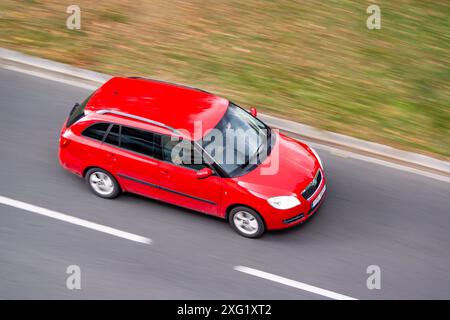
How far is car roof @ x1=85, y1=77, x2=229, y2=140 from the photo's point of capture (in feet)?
33.9

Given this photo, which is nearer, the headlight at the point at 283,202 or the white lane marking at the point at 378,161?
the headlight at the point at 283,202

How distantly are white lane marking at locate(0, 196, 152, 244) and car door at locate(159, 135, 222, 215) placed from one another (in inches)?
35.5

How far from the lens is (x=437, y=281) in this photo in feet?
33.0

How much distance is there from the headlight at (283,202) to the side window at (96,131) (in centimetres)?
289

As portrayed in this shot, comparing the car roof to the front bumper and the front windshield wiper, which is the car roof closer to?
the front windshield wiper

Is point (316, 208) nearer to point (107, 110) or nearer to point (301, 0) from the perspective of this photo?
point (107, 110)

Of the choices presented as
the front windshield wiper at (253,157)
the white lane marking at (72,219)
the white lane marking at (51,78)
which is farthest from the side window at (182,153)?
the white lane marking at (51,78)

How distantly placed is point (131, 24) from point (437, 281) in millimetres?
8882

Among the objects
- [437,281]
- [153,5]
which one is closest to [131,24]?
[153,5]

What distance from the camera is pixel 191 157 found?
1015 cm

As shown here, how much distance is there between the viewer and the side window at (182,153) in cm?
1012

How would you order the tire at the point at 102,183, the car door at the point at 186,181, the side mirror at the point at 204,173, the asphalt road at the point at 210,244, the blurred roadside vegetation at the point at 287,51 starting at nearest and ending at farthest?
the asphalt road at the point at 210,244, the side mirror at the point at 204,173, the car door at the point at 186,181, the tire at the point at 102,183, the blurred roadside vegetation at the point at 287,51

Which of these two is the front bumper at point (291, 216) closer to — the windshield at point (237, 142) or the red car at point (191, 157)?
the red car at point (191, 157)

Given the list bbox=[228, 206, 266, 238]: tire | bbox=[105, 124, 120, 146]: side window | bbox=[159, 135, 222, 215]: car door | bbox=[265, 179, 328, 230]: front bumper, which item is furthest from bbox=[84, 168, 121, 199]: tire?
bbox=[265, 179, 328, 230]: front bumper
